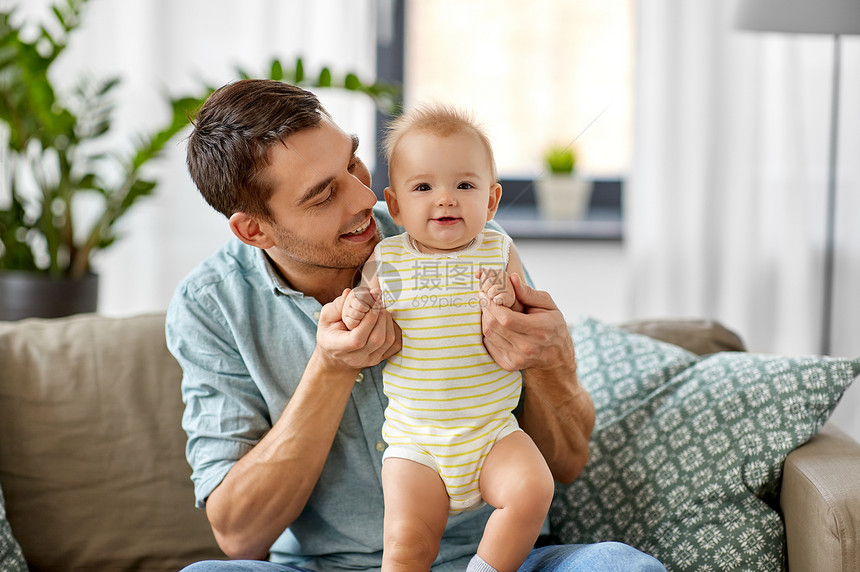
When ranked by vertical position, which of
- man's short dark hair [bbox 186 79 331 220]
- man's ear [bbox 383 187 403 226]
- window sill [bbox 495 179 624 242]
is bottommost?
window sill [bbox 495 179 624 242]

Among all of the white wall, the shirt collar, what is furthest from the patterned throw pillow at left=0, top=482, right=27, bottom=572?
the white wall

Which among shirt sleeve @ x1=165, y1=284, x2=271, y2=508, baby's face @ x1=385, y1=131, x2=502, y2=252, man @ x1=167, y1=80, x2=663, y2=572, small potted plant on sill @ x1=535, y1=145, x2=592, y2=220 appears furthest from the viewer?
small potted plant on sill @ x1=535, y1=145, x2=592, y2=220

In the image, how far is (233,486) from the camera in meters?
1.27

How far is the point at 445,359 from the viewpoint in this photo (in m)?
1.13

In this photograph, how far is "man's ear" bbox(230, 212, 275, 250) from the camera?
128cm

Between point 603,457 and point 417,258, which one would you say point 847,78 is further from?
point 417,258

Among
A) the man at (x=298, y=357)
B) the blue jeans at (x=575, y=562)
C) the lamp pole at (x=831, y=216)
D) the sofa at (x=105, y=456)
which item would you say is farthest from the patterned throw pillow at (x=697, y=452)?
the lamp pole at (x=831, y=216)

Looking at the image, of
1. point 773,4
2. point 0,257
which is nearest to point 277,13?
point 0,257

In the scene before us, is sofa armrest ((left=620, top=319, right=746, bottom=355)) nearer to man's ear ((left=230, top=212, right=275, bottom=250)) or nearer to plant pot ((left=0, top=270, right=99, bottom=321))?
man's ear ((left=230, top=212, right=275, bottom=250))

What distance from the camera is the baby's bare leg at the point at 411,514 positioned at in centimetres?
109

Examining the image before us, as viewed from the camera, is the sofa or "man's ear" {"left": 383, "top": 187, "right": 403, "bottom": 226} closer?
"man's ear" {"left": 383, "top": 187, "right": 403, "bottom": 226}

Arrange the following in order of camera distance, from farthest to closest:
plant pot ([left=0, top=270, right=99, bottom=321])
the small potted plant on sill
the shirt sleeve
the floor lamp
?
the small potted plant on sill, plant pot ([left=0, top=270, right=99, bottom=321]), the floor lamp, the shirt sleeve

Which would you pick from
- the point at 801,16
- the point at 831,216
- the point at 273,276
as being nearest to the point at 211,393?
the point at 273,276

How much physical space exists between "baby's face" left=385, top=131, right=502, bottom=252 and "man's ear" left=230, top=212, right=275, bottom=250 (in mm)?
305
